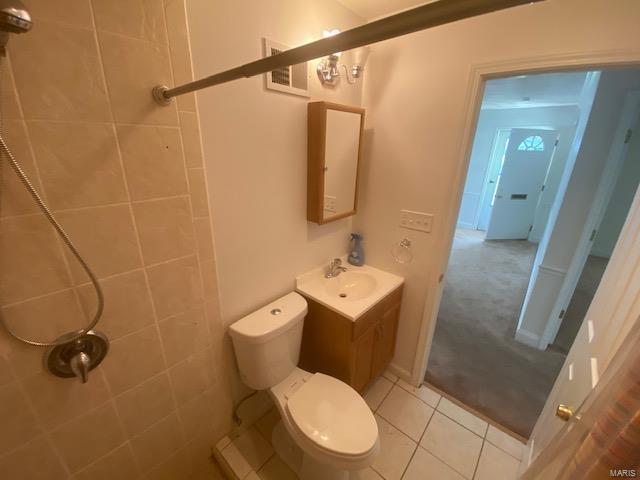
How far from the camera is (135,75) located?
75cm

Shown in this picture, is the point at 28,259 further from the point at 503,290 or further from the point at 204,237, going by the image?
the point at 503,290

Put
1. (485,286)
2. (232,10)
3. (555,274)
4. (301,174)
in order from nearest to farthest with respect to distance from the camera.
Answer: (232,10)
(301,174)
(555,274)
(485,286)

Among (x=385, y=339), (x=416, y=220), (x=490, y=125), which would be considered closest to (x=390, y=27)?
(x=416, y=220)

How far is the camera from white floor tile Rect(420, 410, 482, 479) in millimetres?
1407

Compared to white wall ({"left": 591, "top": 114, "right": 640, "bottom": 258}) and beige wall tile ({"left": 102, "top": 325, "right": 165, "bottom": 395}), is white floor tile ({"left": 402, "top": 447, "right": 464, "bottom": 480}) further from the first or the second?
white wall ({"left": 591, "top": 114, "right": 640, "bottom": 258})

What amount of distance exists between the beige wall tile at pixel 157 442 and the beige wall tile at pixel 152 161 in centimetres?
92

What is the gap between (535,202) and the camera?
461 centimetres

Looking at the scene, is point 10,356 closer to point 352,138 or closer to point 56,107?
point 56,107

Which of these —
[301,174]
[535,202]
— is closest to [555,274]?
[301,174]

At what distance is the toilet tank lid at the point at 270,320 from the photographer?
3.90ft

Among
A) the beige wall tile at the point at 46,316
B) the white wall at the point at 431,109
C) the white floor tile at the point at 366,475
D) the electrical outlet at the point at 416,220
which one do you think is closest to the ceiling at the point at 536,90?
the white wall at the point at 431,109

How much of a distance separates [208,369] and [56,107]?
106cm

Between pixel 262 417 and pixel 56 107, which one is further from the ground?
pixel 56 107

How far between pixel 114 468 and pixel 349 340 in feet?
3.46
